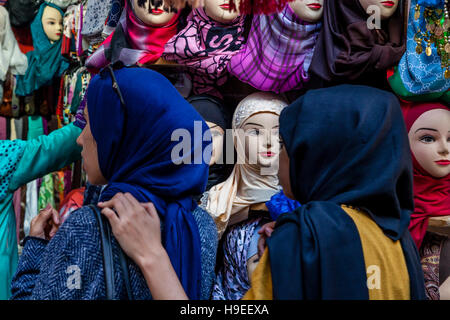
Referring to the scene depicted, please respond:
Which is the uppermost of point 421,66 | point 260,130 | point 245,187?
point 421,66

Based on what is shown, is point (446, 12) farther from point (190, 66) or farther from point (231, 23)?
point (190, 66)

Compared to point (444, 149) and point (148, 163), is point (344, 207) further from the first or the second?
point (444, 149)

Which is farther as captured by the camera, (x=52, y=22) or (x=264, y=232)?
(x=52, y=22)

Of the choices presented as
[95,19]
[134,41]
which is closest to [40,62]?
[95,19]

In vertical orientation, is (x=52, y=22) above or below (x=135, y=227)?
above

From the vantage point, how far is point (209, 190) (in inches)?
70.5

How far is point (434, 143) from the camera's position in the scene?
158cm

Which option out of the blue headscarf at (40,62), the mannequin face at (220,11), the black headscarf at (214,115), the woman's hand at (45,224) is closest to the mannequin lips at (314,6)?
the mannequin face at (220,11)

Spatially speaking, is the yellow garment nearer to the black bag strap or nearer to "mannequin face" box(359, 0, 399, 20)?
the black bag strap

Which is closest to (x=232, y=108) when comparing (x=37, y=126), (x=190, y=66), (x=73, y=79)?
(x=190, y=66)

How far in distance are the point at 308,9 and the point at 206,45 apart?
1.36 ft

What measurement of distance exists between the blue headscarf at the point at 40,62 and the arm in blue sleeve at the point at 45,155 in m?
1.36

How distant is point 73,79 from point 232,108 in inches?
41.2

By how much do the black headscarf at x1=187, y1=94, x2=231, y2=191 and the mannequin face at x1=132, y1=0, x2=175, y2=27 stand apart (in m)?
0.34
